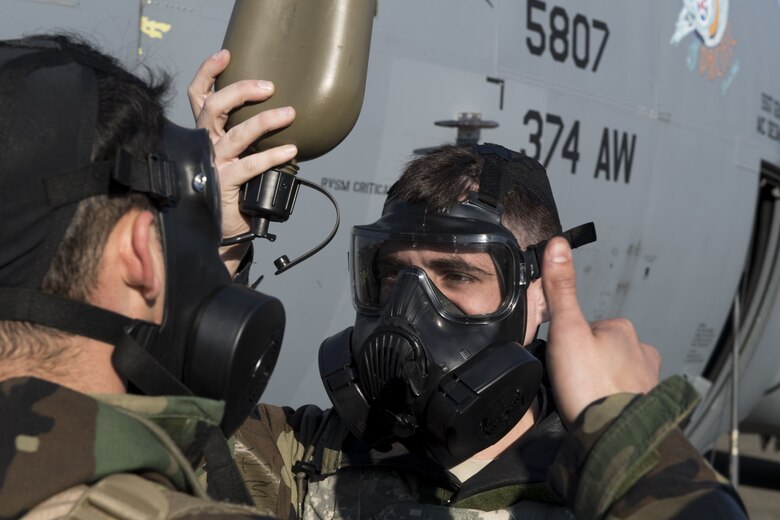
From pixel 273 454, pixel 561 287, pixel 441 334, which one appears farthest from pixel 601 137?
pixel 561 287

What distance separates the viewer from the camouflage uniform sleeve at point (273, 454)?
233 centimetres

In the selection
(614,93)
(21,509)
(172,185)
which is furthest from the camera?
(614,93)

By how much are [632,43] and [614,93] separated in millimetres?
317

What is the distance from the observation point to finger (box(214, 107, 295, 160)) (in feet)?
6.73

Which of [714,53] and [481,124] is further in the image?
[714,53]

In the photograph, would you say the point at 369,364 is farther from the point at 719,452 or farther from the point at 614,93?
the point at 719,452

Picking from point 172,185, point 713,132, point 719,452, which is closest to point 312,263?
point 172,185

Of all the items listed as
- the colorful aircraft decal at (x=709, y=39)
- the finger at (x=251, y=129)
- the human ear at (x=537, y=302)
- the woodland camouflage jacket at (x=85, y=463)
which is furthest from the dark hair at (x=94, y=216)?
the colorful aircraft decal at (x=709, y=39)

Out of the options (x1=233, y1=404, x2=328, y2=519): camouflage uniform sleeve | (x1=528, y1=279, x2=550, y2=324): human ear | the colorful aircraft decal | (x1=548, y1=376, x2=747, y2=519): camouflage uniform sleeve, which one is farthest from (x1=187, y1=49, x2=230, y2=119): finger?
the colorful aircraft decal

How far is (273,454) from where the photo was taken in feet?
7.82

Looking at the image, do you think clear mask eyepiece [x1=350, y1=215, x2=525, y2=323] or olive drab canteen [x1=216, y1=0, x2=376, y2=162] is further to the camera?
clear mask eyepiece [x1=350, y1=215, x2=525, y2=323]

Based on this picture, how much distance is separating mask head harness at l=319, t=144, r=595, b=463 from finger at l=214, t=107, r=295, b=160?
419mm

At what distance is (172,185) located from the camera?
1.50m

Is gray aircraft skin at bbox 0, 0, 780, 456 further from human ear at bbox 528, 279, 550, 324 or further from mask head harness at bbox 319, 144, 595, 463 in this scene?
human ear at bbox 528, 279, 550, 324
